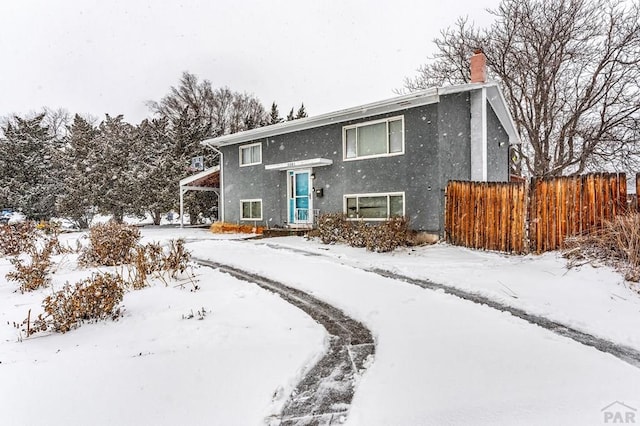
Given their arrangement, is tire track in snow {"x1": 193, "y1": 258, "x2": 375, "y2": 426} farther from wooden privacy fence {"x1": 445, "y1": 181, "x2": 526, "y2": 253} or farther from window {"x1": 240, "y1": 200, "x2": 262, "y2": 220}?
window {"x1": 240, "y1": 200, "x2": 262, "y2": 220}

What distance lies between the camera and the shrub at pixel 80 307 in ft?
11.8

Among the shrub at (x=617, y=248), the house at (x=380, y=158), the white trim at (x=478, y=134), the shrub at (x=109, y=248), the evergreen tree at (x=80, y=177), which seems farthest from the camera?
the evergreen tree at (x=80, y=177)

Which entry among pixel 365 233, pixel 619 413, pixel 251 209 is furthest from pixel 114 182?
pixel 619 413

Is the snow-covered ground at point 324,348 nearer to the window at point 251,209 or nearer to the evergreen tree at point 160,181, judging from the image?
the window at point 251,209

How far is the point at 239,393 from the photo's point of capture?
246cm

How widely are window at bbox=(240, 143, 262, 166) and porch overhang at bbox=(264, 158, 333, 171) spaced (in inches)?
45.8

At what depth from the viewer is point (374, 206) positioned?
11266 millimetres

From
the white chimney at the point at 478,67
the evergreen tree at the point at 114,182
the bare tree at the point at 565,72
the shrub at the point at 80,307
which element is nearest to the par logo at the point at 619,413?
the shrub at the point at 80,307

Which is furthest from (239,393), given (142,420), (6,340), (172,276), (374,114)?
(374,114)

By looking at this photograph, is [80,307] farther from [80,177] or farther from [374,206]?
[80,177]

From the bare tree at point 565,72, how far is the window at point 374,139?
10834mm

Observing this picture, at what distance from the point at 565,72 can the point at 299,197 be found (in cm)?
1475

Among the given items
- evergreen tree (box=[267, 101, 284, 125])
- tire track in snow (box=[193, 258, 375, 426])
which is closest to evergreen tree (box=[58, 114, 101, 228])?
evergreen tree (box=[267, 101, 284, 125])

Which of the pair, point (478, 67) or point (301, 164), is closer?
point (478, 67)
